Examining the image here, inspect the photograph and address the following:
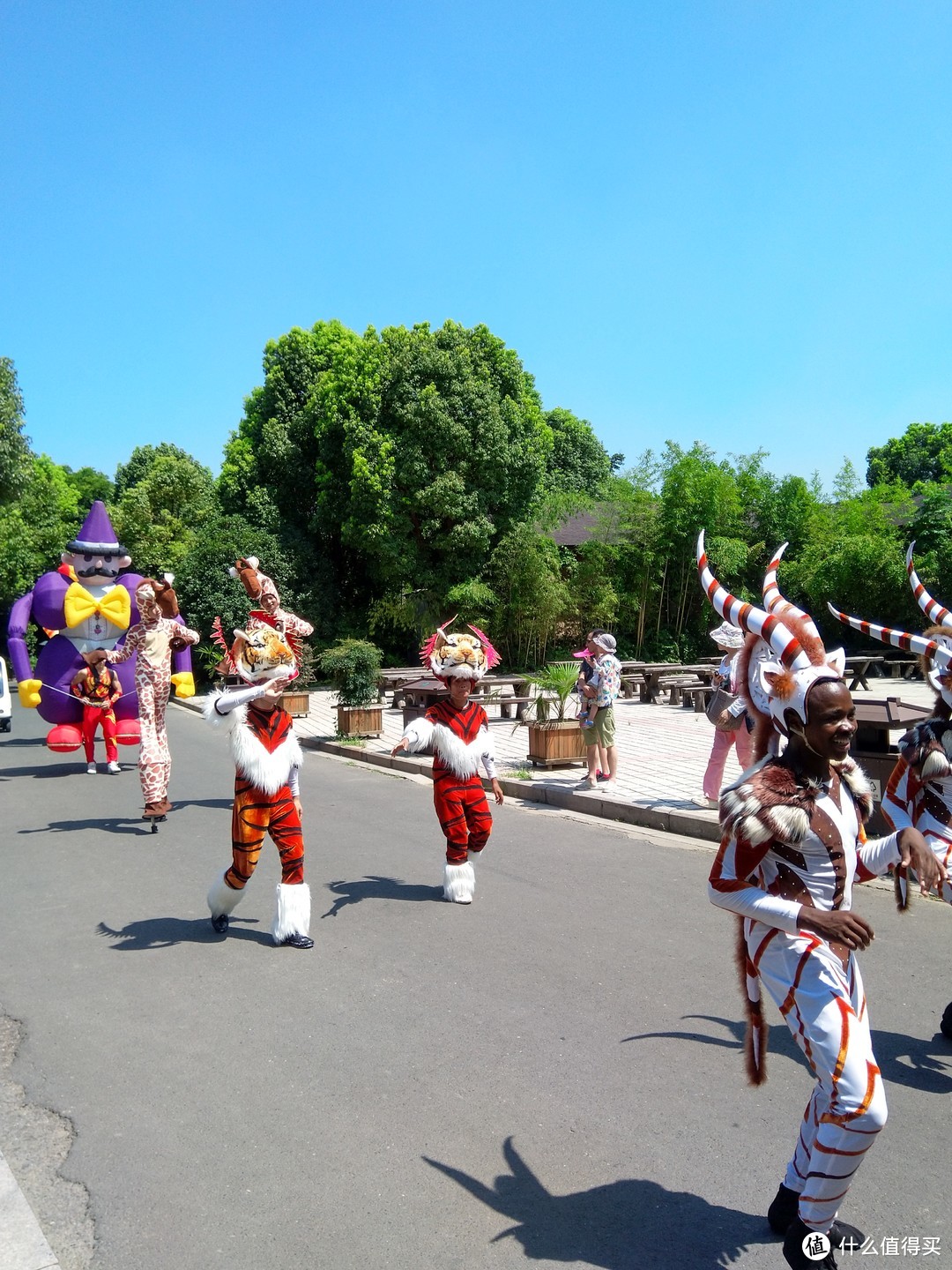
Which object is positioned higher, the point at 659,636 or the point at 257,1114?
the point at 659,636

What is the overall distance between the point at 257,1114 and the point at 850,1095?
2.31m

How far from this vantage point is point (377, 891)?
673 centimetres

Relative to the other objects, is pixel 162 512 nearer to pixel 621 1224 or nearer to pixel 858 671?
pixel 858 671

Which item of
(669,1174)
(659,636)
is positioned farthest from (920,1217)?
(659,636)

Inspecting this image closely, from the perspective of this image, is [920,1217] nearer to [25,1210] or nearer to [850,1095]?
[850,1095]

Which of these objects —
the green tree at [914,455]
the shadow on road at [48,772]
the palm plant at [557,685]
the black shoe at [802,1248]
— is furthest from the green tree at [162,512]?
the green tree at [914,455]

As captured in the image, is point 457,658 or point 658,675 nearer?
point 457,658

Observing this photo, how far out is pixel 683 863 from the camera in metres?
7.38

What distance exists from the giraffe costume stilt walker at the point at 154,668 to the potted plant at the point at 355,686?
490cm

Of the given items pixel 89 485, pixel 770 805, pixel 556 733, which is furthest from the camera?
pixel 89 485

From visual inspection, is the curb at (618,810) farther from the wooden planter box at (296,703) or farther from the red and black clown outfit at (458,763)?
the wooden planter box at (296,703)

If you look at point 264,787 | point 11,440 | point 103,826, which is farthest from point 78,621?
point 11,440

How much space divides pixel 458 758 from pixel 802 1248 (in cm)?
412

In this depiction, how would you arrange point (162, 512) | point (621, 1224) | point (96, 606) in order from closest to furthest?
1. point (621, 1224)
2. point (96, 606)
3. point (162, 512)
